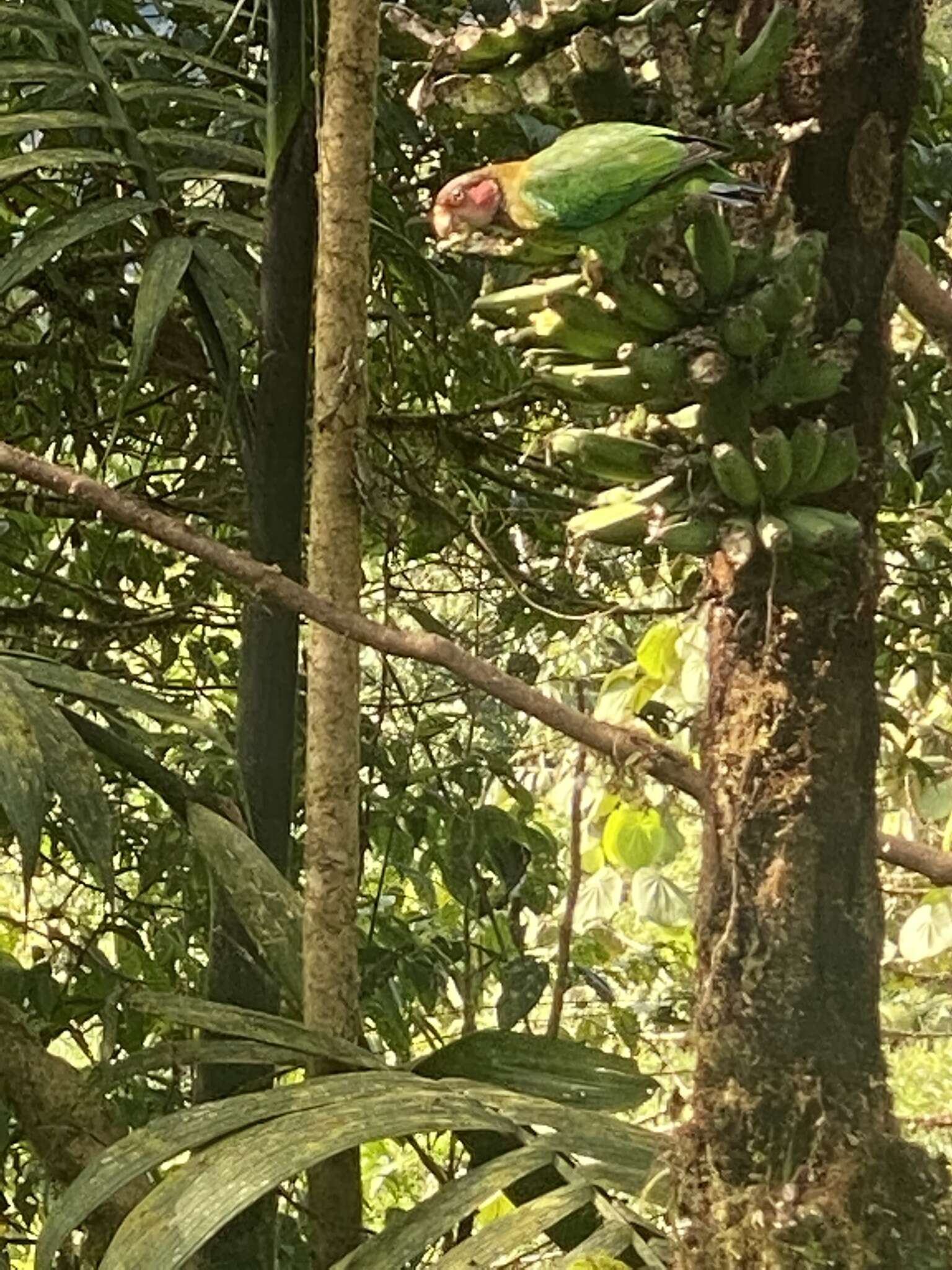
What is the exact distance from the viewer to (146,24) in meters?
1.25

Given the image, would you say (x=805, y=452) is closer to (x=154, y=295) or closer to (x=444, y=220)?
(x=444, y=220)

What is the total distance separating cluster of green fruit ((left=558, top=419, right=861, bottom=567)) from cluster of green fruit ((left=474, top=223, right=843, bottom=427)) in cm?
2

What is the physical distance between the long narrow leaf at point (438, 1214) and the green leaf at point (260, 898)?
0.52 feet

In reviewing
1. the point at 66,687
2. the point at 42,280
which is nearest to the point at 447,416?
the point at 42,280

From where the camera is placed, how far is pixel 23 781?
2.26 ft

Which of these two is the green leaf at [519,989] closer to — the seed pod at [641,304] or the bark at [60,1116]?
the bark at [60,1116]

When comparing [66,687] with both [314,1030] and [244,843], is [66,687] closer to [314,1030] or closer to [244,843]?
[244,843]

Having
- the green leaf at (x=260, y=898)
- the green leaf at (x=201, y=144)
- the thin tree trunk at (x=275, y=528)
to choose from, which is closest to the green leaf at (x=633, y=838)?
the thin tree trunk at (x=275, y=528)

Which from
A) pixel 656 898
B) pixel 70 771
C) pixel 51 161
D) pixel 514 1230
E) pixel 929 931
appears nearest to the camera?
pixel 514 1230

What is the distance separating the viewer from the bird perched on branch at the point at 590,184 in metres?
0.51

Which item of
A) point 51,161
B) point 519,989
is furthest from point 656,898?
point 51,161

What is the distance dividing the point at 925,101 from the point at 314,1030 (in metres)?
0.90

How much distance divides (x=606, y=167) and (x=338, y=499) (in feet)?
A: 0.78

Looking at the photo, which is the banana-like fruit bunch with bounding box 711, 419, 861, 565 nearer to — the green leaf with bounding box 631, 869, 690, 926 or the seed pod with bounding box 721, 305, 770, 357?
the seed pod with bounding box 721, 305, 770, 357
